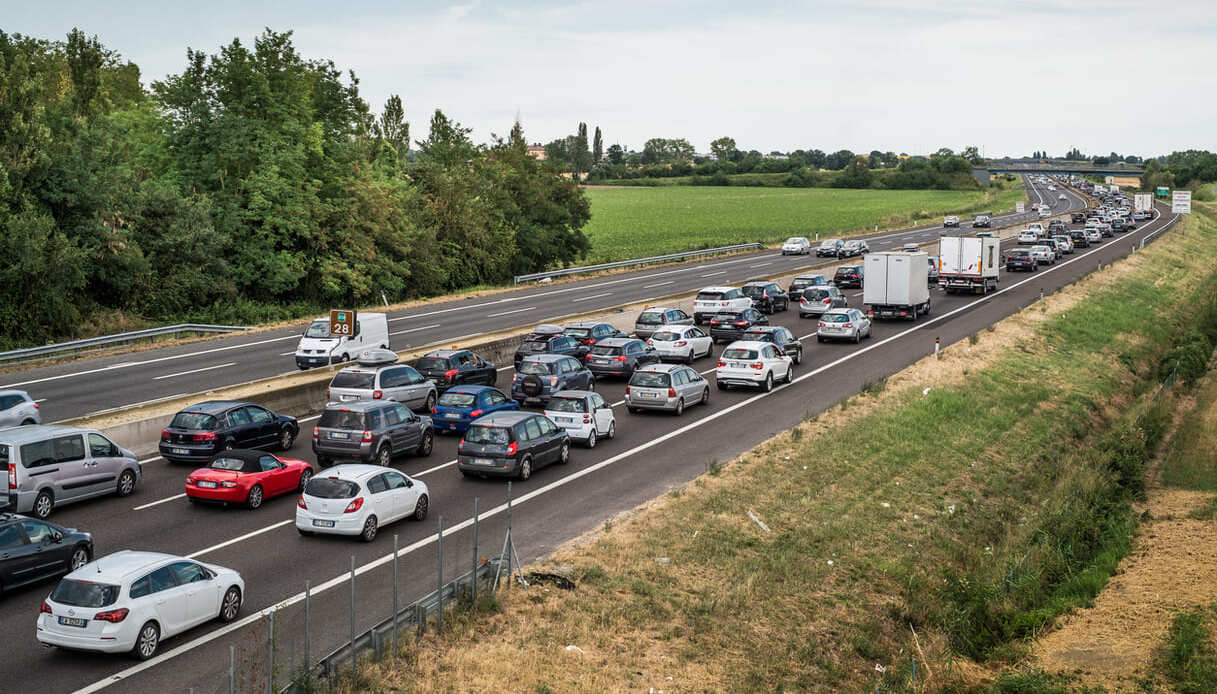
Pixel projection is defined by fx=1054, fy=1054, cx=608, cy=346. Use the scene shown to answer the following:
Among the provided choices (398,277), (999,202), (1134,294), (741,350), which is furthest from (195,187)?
(999,202)

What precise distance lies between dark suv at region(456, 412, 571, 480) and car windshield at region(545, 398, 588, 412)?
304 centimetres

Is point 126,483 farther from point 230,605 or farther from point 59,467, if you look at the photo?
point 230,605

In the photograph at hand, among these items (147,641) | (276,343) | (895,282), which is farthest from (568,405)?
(895,282)

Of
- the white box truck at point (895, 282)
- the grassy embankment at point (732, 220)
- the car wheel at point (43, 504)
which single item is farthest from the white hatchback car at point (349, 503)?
the grassy embankment at point (732, 220)

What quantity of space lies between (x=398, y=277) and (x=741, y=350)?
3433 centimetres

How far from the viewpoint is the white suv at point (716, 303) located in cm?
4884

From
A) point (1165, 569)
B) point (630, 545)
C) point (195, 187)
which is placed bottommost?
point (1165, 569)

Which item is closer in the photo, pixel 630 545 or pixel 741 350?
pixel 630 545

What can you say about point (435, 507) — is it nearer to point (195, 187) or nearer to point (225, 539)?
point (225, 539)

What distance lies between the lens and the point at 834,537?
951 inches

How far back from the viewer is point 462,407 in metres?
29.5

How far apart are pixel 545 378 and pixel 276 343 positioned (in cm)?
1754

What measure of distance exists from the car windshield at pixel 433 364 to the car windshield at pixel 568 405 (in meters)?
6.92

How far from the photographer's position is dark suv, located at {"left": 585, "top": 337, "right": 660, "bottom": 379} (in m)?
38.1
